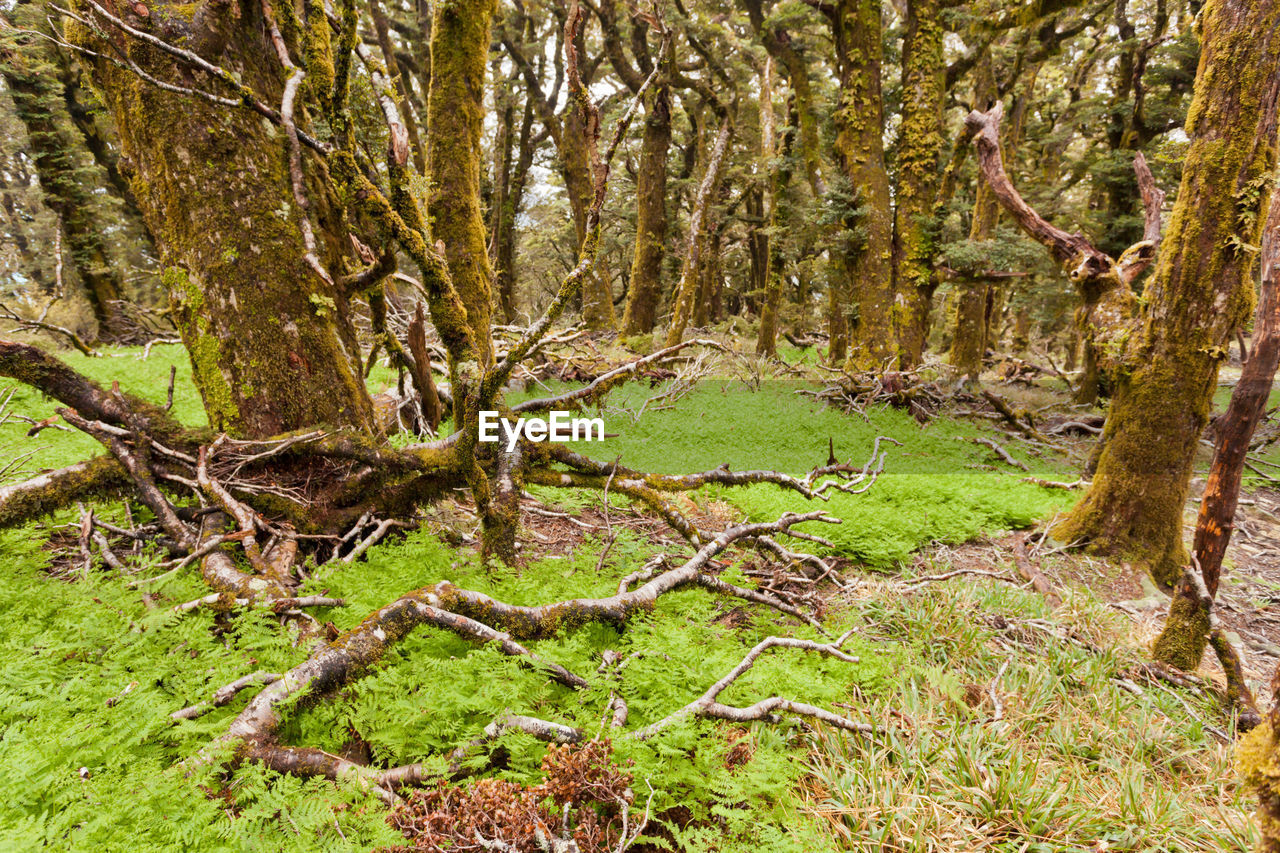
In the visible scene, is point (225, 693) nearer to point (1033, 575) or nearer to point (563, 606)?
point (563, 606)

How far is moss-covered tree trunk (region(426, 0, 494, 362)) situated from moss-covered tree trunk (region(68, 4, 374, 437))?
231 centimetres

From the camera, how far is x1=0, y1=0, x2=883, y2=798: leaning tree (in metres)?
3.10

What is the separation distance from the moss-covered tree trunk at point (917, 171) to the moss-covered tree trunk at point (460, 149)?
809 cm

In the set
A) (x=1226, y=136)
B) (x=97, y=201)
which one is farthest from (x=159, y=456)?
(x=97, y=201)

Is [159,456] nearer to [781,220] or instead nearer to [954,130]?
[781,220]

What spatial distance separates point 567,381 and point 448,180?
414 cm

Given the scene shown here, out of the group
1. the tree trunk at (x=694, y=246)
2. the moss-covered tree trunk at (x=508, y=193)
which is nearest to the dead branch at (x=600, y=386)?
the tree trunk at (x=694, y=246)

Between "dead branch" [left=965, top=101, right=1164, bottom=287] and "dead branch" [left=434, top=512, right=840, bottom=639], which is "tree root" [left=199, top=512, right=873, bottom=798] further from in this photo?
"dead branch" [left=965, top=101, right=1164, bottom=287]

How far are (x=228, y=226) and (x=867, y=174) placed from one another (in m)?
10.5

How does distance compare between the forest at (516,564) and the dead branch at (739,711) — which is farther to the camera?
the dead branch at (739,711)

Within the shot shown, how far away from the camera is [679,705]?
2658 mm

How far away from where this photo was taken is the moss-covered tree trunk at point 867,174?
10.4 meters

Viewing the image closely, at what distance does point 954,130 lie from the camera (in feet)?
67.9

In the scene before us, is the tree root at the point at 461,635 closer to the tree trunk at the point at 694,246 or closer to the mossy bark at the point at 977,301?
the tree trunk at the point at 694,246
